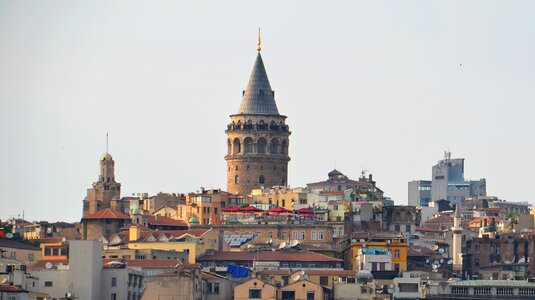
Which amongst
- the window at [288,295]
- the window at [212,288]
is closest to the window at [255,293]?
the window at [288,295]

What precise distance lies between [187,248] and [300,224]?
1914 centimetres

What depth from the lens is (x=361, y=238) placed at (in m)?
181

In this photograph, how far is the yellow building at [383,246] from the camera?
175125 millimetres

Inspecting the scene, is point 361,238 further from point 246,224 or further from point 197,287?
point 197,287

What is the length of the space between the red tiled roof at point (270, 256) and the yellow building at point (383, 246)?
6.86 ft

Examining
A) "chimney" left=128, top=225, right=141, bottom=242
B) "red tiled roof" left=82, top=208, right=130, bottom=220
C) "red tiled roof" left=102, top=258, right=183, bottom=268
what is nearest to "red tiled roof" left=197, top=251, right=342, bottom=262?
"chimney" left=128, top=225, right=141, bottom=242

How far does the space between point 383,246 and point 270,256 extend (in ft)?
26.5

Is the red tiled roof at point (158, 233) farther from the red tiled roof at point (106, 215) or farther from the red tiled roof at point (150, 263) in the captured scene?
the red tiled roof at point (150, 263)

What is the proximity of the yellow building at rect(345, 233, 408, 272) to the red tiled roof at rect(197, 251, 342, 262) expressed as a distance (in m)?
2.09

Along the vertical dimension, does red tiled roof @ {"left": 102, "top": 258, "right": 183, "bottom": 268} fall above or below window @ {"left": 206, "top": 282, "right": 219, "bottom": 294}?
above

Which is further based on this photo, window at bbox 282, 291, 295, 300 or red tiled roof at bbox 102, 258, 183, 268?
red tiled roof at bbox 102, 258, 183, 268

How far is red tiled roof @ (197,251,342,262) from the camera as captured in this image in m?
174

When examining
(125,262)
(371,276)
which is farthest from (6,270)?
(371,276)

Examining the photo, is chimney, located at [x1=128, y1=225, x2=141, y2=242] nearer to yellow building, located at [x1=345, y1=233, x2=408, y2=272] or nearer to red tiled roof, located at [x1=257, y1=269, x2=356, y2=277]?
yellow building, located at [x1=345, y1=233, x2=408, y2=272]
